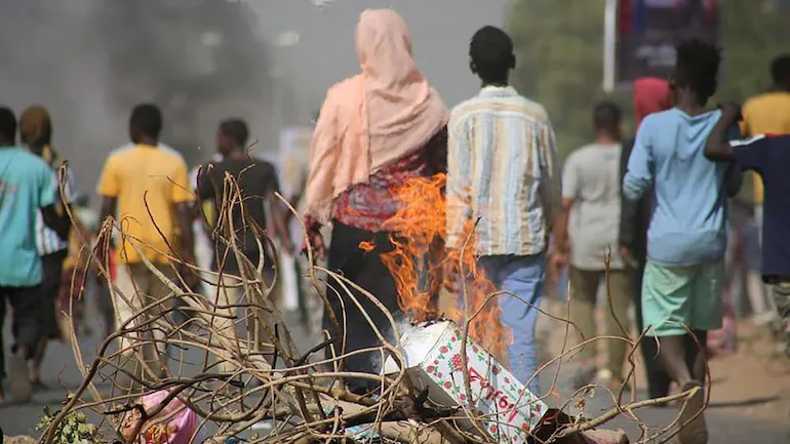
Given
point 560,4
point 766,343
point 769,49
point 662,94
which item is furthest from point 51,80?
point 662,94

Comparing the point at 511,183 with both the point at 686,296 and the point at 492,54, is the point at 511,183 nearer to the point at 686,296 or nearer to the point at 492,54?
the point at 492,54

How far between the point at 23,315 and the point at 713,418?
429 centimetres

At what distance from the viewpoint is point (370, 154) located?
8328 millimetres

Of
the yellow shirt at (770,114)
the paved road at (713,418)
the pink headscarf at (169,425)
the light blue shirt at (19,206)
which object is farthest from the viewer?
the yellow shirt at (770,114)

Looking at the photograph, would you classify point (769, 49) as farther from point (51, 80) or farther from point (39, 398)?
point (39, 398)

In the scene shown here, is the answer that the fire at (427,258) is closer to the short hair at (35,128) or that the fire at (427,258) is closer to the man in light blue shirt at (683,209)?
the man in light blue shirt at (683,209)

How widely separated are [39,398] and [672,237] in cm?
429

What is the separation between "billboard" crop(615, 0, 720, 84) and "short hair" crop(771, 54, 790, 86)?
373cm

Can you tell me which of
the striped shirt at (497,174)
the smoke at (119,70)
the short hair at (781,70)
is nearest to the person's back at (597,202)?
the short hair at (781,70)

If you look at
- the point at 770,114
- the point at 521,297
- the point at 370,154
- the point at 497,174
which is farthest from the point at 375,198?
the point at 770,114

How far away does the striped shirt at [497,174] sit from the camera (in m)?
8.30

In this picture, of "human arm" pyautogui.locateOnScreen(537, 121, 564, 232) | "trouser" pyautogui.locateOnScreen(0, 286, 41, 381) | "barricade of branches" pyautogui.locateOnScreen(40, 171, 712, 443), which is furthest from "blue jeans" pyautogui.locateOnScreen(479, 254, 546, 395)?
"trouser" pyautogui.locateOnScreen(0, 286, 41, 381)

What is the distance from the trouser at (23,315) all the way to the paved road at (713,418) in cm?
34

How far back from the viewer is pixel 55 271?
1123cm
